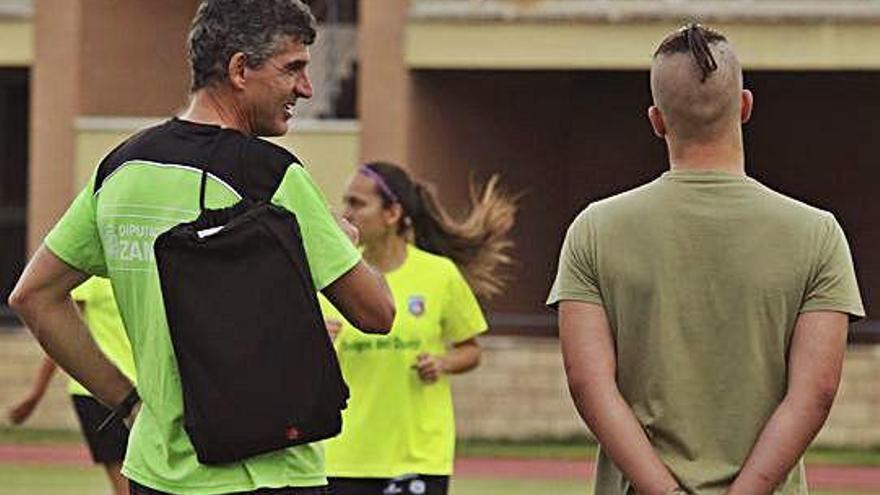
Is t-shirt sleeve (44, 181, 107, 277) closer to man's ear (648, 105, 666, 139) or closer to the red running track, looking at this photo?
man's ear (648, 105, 666, 139)

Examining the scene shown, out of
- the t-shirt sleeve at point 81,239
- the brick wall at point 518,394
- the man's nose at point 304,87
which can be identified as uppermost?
the man's nose at point 304,87

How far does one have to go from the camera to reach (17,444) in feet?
78.0

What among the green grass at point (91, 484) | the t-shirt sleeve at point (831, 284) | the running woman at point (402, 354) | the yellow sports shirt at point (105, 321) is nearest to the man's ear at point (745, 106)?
the t-shirt sleeve at point (831, 284)

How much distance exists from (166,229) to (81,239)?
14.0 inches

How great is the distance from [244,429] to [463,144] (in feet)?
77.7

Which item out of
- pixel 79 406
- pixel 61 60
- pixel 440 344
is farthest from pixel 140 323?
pixel 61 60

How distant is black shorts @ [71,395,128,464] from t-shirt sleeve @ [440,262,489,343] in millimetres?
1757

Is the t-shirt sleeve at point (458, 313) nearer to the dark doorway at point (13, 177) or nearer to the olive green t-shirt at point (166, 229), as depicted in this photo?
the olive green t-shirt at point (166, 229)

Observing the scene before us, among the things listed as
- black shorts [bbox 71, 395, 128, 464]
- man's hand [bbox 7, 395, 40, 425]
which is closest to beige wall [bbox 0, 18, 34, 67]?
man's hand [bbox 7, 395, 40, 425]

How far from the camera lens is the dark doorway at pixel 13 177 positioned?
3130 centimetres

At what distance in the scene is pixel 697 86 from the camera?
5.15m

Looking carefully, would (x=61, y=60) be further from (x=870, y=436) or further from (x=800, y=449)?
(x=800, y=449)

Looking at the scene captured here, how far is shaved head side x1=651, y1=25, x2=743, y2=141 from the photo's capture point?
5.16m

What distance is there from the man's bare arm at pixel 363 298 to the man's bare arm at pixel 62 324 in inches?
27.5
